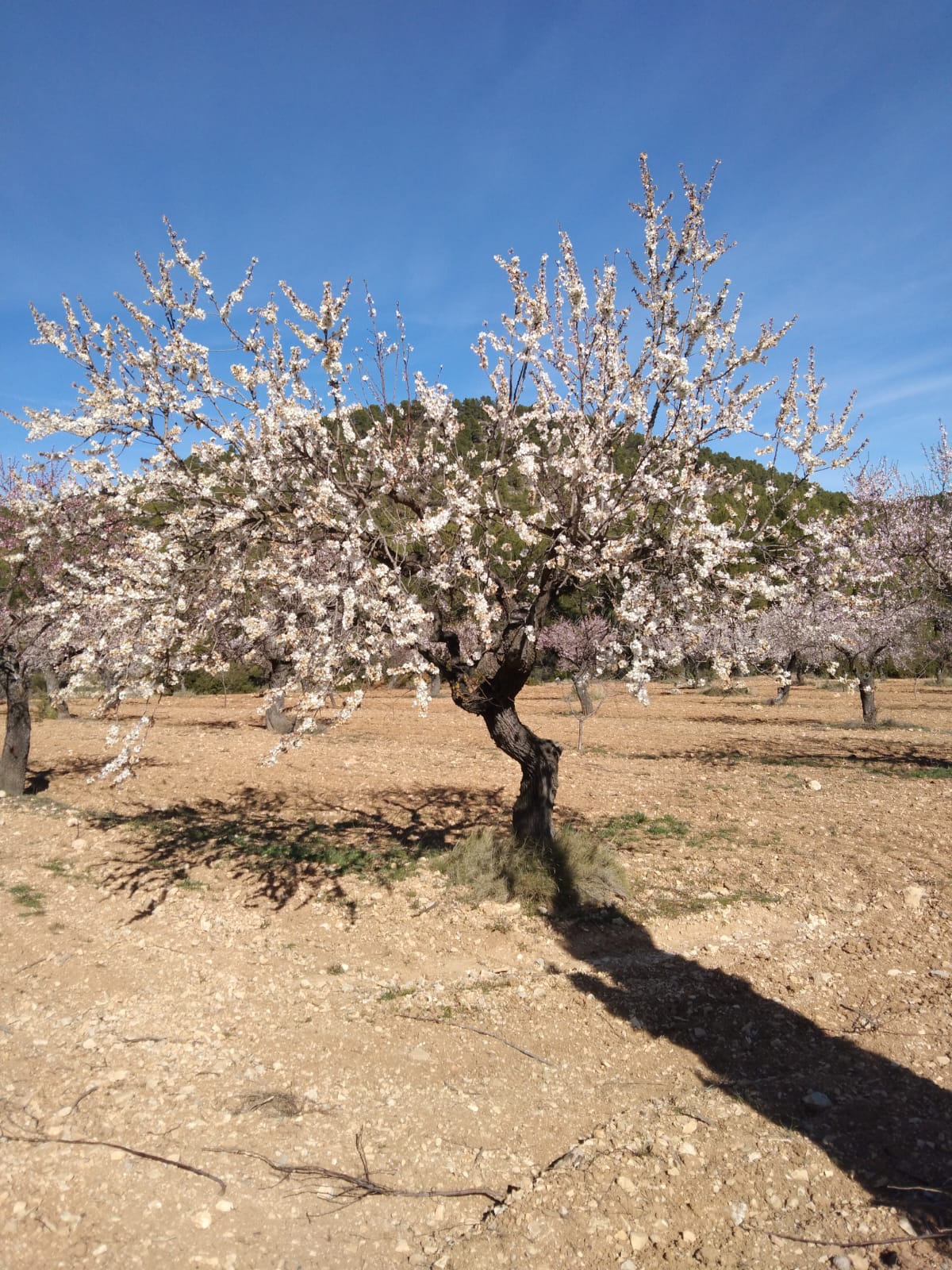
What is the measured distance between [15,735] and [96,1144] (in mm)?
9647

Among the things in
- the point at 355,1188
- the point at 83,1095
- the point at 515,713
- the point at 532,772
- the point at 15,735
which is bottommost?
the point at 355,1188

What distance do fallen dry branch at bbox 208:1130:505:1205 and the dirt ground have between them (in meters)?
0.02

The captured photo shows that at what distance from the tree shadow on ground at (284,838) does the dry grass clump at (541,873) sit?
951mm

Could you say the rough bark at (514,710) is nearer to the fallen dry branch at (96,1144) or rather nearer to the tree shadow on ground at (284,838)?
the tree shadow on ground at (284,838)

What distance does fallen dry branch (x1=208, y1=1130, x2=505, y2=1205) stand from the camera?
407cm

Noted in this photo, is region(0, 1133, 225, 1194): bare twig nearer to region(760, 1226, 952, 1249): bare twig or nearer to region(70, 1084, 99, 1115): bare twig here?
region(70, 1084, 99, 1115): bare twig

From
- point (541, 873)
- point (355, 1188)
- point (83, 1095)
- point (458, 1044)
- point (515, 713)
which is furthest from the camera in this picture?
point (515, 713)

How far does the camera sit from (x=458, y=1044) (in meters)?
5.73

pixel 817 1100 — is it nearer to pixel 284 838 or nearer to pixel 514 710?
pixel 514 710

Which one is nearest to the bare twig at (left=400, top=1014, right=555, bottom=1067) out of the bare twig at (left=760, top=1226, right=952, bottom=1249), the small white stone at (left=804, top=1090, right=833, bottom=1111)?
the small white stone at (left=804, top=1090, right=833, bottom=1111)

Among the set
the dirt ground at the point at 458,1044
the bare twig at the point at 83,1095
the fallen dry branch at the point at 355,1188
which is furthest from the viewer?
the bare twig at the point at 83,1095

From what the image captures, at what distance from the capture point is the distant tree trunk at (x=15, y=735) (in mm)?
12227

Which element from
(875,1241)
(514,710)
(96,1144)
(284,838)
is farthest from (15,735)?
(875,1241)

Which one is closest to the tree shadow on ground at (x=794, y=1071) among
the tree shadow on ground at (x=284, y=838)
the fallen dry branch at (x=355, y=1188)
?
the fallen dry branch at (x=355, y=1188)
